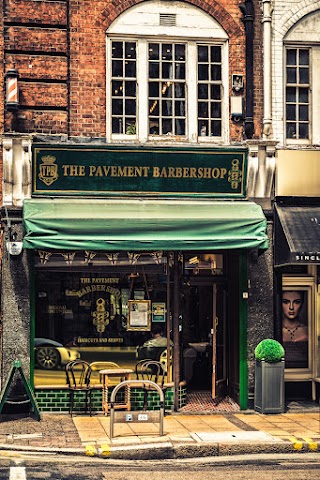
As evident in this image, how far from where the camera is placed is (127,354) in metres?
15.5

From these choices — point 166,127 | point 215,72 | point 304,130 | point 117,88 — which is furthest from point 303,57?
point 117,88

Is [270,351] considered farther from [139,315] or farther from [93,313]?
[93,313]

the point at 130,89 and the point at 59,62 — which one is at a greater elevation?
the point at 59,62

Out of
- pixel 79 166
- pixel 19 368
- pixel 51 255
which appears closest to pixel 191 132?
pixel 79 166

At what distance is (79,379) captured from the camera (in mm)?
15234

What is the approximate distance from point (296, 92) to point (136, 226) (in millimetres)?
4196

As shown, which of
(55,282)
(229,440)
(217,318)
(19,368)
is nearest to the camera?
(229,440)

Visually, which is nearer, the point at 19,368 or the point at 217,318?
the point at 19,368

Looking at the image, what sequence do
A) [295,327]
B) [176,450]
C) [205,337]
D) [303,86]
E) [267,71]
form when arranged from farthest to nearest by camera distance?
[295,327] → [205,337] → [303,86] → [267,71] → [176,450]

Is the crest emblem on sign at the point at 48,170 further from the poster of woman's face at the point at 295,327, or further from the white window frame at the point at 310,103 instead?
the poster of woman's face at the point at 295,327

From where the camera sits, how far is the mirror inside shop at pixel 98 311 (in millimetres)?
15242

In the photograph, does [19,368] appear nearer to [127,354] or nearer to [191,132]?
[127,354]

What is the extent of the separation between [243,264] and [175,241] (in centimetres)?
174

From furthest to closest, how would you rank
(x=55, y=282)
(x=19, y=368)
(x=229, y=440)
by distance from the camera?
(x=55, y=282) → (x=19, y=368) → (x=229, y=440)
